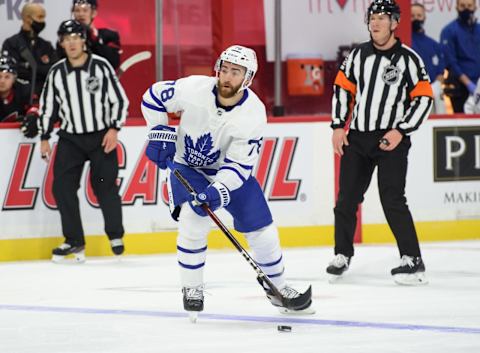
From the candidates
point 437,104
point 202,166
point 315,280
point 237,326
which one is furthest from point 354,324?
point 437,104

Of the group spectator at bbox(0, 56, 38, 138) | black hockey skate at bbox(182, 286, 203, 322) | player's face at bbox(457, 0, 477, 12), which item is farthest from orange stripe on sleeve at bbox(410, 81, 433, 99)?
player's face at bbox(457, 0, 477, 12)

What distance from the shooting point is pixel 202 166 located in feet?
15.1

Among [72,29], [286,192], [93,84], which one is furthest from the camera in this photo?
[286,192]

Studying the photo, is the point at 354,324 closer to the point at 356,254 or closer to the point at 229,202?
the point at 229,202

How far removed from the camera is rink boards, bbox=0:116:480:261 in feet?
21.7

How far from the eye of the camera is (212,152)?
14.8ft

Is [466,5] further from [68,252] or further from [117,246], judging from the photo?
[68,252]

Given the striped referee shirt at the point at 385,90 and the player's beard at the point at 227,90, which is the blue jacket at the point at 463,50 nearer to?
the striped referee shirt at the point at 385,90

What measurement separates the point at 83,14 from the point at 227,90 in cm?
278

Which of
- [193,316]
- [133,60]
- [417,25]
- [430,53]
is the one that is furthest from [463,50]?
[193,316]

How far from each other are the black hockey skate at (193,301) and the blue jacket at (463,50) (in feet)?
14.0

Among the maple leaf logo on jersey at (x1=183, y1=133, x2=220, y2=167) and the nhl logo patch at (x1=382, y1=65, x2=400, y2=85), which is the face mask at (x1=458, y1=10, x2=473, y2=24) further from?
the maple leaf logo on jersey at (x1=183, y1=133, x2=220, y2=167)

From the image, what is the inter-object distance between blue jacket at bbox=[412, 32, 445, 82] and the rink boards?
89 cm

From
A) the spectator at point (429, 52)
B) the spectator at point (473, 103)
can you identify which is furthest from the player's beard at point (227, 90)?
the spectator at point (429, 52)
